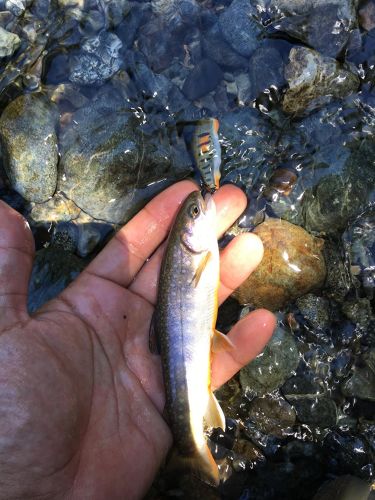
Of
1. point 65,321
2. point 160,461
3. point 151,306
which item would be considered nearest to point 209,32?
point 151,306

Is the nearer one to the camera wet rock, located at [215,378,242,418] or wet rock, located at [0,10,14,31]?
wet rock, located at [215,378,242,418]

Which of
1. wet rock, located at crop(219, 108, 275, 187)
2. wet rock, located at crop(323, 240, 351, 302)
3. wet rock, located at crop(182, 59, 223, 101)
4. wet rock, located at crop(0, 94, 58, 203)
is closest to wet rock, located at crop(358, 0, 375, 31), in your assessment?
wet rock, located at crop(219, 108, 275, 187)

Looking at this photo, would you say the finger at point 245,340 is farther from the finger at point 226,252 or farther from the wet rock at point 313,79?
the wet rock at point 313,79

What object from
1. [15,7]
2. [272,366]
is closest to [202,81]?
[15,7]

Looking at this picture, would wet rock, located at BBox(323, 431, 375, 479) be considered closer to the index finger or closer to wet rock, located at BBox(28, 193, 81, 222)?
the index finger

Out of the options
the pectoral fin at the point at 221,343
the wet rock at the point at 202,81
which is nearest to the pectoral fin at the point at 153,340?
the pectoral fin at the point at 221,343

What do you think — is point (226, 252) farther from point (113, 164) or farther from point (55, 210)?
point (55, 210)

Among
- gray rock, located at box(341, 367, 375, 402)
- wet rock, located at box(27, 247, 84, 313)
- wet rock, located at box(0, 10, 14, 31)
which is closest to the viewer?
gray rock, located at box(341, 367, 375, 402)
